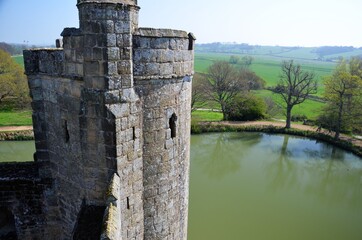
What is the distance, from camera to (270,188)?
17.4 meters

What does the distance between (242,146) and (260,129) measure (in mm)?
5125

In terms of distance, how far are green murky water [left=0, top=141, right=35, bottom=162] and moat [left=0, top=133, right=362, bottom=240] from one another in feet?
0.23

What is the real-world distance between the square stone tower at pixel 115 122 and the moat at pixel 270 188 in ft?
26.7

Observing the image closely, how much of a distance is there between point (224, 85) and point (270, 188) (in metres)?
18.4

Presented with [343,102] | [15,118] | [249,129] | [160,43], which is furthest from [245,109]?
[160,43]

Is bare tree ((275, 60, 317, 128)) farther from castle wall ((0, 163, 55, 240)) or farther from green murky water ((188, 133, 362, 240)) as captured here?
Answer: castle wall ((0, 163, 55, 240))

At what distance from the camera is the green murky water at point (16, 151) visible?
21.2 m

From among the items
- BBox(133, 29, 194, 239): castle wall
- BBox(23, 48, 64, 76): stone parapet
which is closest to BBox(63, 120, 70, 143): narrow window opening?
BBox(23, 48, 64, 76): stone parapet

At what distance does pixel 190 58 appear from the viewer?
5.16 metres

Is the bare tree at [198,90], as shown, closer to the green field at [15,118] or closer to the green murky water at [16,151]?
the green murky water at [16,151]

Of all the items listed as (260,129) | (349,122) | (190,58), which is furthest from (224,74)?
(190,58)

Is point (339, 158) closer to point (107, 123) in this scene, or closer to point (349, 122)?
point (349, 122)

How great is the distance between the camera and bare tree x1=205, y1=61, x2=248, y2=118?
33.9 m

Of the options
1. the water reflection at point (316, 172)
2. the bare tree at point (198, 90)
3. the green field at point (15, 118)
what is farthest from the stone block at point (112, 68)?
the bare tree at point (198, 90)
